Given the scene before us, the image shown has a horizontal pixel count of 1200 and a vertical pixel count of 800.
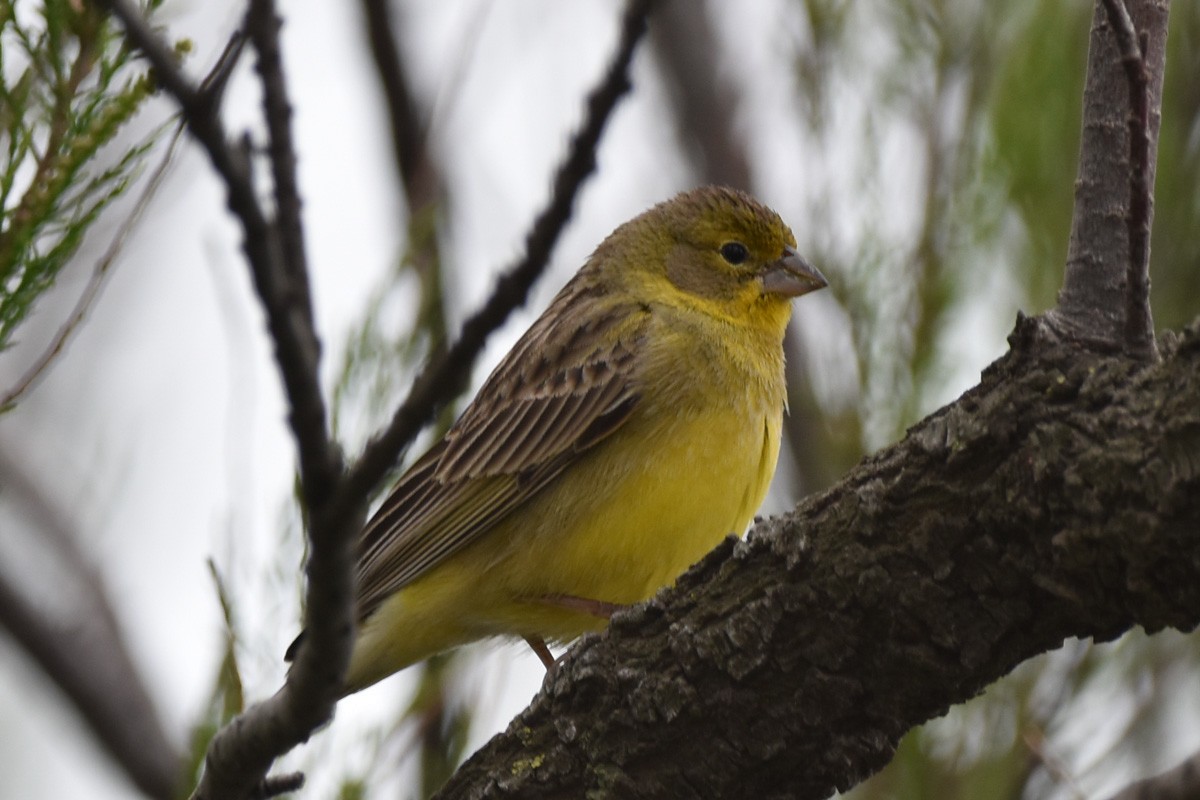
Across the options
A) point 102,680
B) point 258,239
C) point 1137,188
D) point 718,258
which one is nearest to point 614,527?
point 718,258

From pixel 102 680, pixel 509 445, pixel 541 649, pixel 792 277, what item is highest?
pixel 102 680

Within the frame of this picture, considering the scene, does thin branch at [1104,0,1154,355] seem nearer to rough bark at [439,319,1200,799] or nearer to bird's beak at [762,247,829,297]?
rough bark at [439,319,1200,799]

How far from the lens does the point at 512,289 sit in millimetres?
2650

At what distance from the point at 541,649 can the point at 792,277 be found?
190cm

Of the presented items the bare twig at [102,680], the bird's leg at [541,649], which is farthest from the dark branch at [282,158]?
the bare twig at [102,680]

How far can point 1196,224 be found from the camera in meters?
6.02

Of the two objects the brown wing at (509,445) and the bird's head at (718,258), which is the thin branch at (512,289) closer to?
the brown wing at (509,445)

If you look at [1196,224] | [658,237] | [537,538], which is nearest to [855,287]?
[658,237]

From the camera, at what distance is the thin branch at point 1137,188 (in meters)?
3.45

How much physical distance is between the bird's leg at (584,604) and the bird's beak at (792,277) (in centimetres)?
170

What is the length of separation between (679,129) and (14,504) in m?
4.63

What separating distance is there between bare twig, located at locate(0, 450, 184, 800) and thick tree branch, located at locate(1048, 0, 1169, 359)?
208 inches

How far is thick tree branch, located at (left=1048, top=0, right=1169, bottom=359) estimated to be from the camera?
137 inches

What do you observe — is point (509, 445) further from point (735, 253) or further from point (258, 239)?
point (258, 239)
